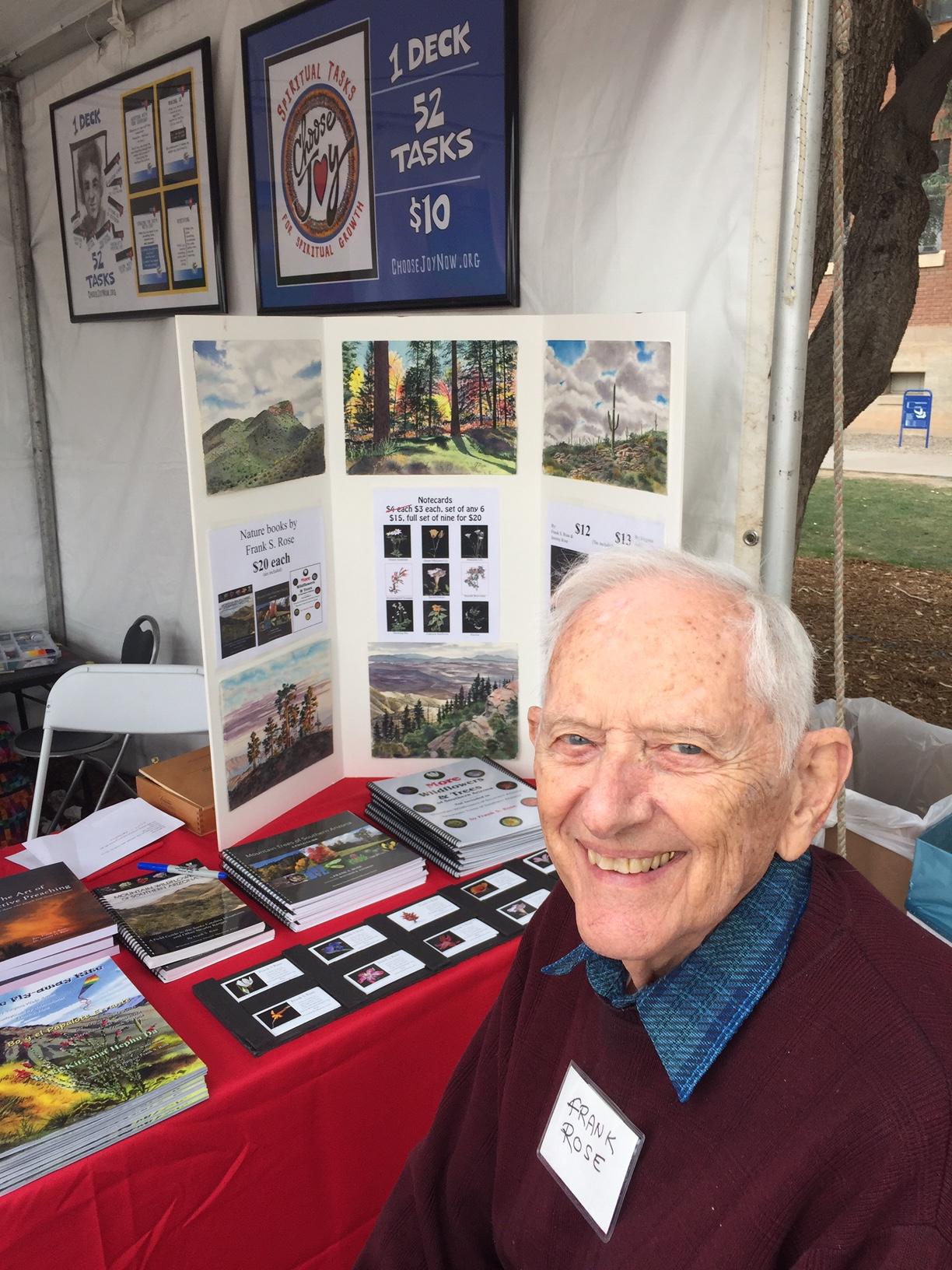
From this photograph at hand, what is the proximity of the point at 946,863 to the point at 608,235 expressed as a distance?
54.8 inches

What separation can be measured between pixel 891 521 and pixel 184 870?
236 centimetres

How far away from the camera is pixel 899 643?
3385 mm

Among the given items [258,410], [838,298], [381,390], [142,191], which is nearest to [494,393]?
[381,390]

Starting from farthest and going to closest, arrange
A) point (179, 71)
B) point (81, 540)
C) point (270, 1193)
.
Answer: point (81, 540), point (179, 71), point (270, 1193)

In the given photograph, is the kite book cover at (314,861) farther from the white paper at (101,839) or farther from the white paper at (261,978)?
the white paper at (101,839)

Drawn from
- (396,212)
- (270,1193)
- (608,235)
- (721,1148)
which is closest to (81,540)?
(396,212)

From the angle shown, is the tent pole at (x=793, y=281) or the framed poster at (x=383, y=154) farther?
the framed poster at (x=383, y=154)

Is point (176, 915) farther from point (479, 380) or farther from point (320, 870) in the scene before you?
point (479, 380)

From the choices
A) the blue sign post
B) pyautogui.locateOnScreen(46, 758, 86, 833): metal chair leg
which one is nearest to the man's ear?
the blue sign post

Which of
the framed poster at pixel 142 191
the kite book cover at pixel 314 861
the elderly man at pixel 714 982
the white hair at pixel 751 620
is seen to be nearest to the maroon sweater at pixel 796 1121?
the elderly man at pixel 714 982

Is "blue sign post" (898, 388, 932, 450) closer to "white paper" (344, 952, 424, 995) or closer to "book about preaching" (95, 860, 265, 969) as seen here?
"white paper" (344, 952, 424, 995)

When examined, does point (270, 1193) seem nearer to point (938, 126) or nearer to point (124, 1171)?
point (124, 1171)

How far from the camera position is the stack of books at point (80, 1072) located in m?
1.21

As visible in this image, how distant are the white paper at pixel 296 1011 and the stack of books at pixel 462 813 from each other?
0.45 metres
